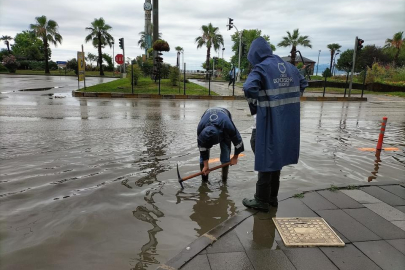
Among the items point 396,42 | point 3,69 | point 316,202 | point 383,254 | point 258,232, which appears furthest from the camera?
point 396,42

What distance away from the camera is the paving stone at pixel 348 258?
227 centimetres

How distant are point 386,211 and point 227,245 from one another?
6.56ft

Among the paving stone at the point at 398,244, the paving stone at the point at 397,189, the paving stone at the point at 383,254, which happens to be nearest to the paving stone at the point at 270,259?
the paving stone at the point at 383,254

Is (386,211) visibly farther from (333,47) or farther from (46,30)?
(333,47)

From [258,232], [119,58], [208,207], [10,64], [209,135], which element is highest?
[119,58]

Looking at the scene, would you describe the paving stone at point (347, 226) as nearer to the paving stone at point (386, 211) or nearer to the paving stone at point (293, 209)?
the paving stone at point (293, 209)

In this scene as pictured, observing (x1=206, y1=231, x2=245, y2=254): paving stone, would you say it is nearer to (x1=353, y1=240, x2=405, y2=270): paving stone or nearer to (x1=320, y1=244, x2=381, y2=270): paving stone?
(x1=320, y1=244, x2=381, y2=270): paving stone

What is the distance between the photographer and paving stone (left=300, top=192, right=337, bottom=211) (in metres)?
3.32

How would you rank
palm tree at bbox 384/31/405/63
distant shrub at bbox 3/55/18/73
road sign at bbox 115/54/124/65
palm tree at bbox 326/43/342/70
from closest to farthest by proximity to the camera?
road sign at bbox 115/54/124/65 < distant shrub at bbox 3/55/18/73 < palm tree at bbox 384/31/405/63 < palm tree at bbox 326/43/342/70

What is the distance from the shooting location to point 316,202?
11.3 feet

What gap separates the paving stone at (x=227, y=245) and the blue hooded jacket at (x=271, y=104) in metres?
0.73

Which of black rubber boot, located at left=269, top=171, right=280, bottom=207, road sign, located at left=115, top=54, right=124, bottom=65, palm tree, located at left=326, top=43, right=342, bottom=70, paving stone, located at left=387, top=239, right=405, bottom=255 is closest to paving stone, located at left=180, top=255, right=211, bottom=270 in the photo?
black rubber boot, located at left=269, top=171, right=280, bottom=207

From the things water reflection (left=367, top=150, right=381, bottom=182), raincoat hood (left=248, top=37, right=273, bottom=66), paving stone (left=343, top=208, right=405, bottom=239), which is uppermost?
raincoat hood (left=248, top=37, right=273, bottom=66)

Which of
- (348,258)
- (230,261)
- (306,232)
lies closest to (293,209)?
(306,232)
